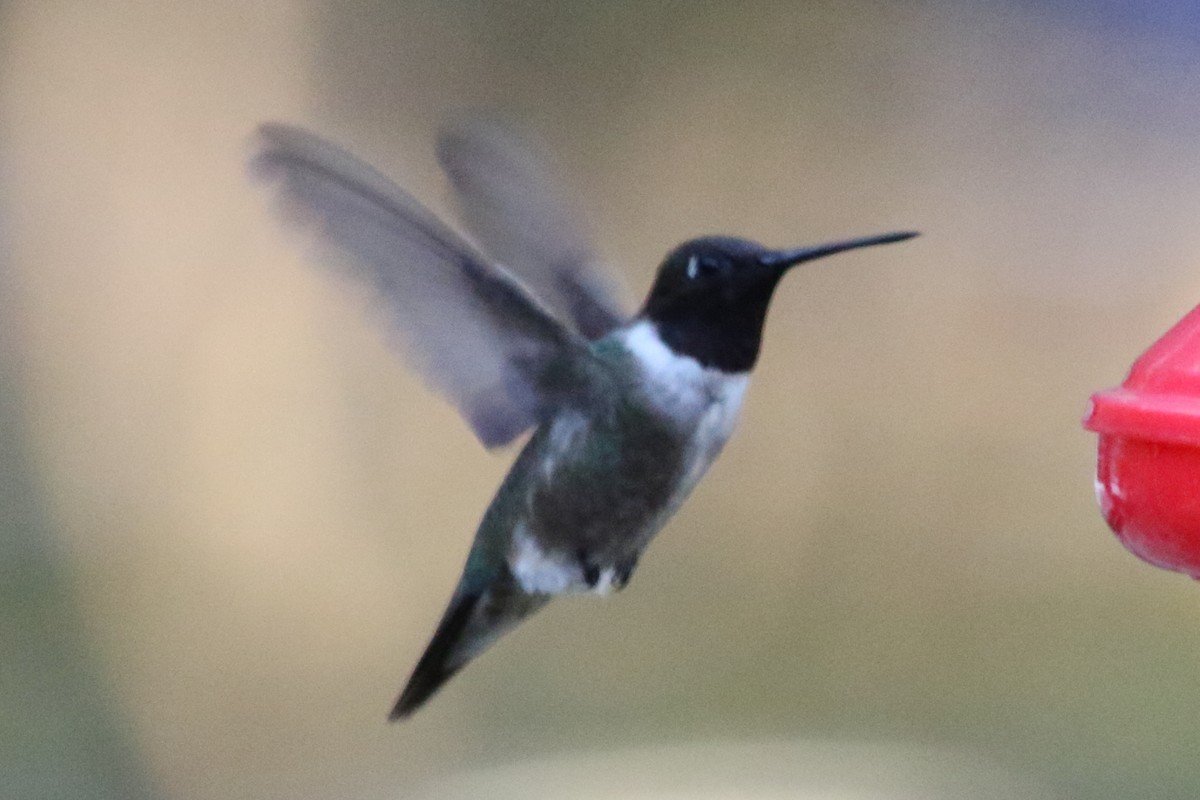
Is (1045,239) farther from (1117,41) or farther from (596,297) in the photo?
(596,297)

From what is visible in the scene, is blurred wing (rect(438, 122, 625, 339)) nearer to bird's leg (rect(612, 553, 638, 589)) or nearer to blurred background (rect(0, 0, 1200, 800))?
bird's leg (rect(612, 553, 638, 589))

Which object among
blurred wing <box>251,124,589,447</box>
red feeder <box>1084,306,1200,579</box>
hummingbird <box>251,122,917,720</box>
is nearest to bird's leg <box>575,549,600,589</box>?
hummingbird <box>251,122,917,720</box>

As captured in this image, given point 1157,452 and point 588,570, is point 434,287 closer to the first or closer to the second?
point 588,570

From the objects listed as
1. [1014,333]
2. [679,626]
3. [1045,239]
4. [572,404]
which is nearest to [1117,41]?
[1045,239]

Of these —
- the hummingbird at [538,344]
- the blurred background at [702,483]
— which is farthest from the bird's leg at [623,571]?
the blurred background at [702,483]

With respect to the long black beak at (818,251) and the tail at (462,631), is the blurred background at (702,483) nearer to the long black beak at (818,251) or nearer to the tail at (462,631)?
the tail at (462,631)

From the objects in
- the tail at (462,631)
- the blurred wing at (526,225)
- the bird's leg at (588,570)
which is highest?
the blurred wing at (526,225)
